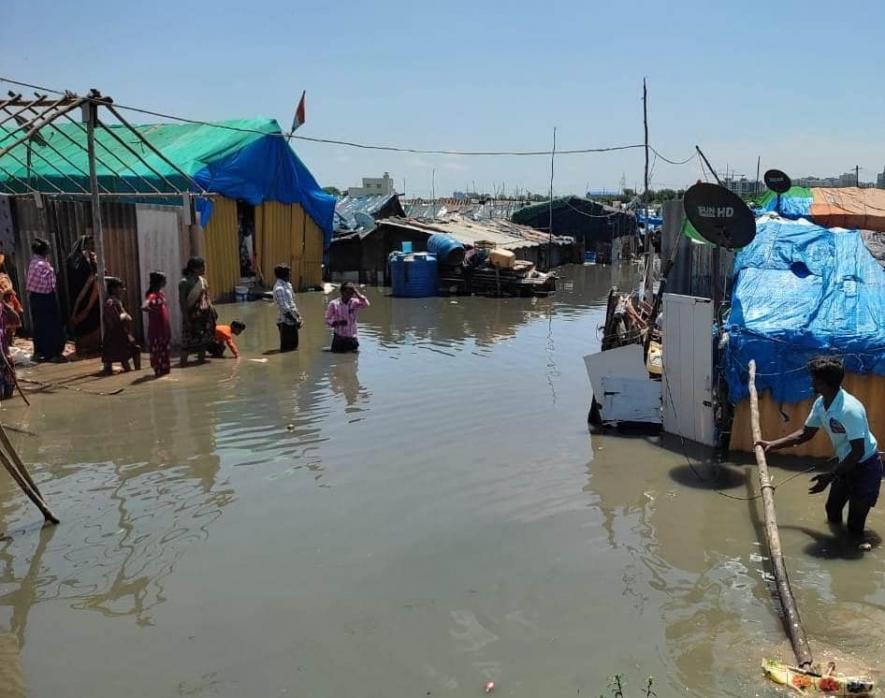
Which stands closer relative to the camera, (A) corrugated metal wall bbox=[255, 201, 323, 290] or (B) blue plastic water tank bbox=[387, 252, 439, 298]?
(A) corrugated metal wall bbox=[255, 201, 323, 290]

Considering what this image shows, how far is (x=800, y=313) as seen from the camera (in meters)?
7.52

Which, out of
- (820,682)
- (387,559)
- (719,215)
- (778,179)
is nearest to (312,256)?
(778,179)

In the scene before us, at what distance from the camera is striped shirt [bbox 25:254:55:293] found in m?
10.4

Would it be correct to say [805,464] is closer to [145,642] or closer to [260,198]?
[145,642]

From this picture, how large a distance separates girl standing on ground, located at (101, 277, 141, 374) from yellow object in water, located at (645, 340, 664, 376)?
661 centimetres

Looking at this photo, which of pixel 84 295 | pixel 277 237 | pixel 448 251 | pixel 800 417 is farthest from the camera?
pixel 448 251

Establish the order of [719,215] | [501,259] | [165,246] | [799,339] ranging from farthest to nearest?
[501,259] < [165,246] < [719,215] < [799,339]

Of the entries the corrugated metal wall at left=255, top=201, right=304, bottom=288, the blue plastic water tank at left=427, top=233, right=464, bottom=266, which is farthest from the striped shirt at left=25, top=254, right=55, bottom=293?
the blue plastic water tank at left=427, top=233, right=464, bottom=266

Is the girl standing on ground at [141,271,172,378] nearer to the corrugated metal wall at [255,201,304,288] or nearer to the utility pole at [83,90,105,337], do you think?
the utility pole at [83,90,105,337]

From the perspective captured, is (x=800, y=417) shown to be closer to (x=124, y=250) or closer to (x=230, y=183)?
(x=124, y=250)

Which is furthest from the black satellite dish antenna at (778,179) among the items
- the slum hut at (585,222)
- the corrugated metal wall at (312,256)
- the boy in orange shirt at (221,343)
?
the slum hut at (585,222)

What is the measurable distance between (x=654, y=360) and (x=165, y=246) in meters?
7.56

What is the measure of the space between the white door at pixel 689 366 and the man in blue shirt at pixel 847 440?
1905 mm

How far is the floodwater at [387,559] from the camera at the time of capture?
3951 mm
